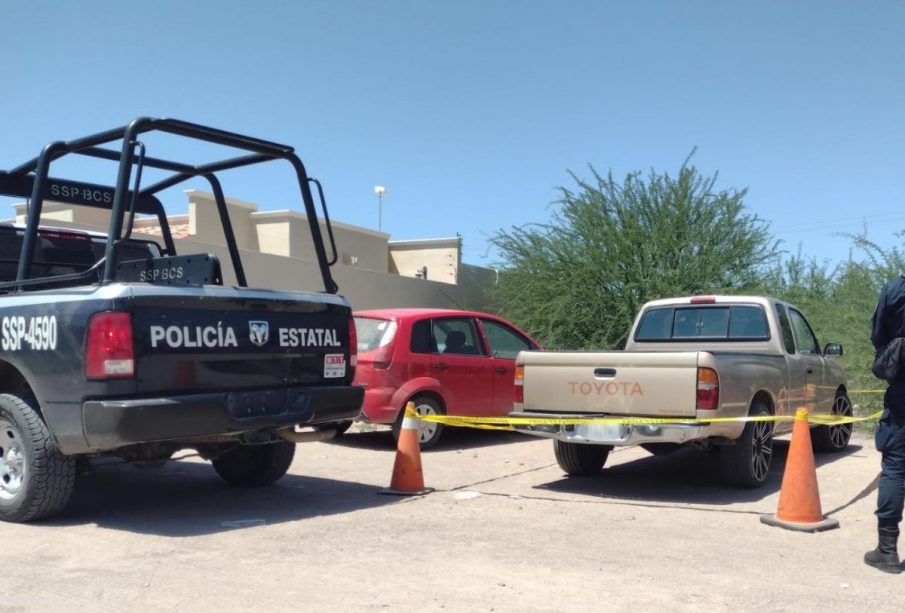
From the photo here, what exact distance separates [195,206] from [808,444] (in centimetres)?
1745

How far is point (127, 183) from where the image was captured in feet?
18.6

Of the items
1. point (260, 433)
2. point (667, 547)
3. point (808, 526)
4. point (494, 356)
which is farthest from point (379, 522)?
point (494, 356)

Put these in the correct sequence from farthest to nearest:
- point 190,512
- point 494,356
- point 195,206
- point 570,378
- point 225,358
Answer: point 195,206
point 494,356
point 570,378
point 190,512
point 225,358

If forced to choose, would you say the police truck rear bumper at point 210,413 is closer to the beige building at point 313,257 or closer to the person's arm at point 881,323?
the person's arm at point 881,323

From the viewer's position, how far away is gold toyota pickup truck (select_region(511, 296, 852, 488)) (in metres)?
6.99

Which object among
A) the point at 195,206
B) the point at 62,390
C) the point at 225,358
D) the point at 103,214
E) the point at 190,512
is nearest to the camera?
the point at 62,390

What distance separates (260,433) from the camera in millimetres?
6250

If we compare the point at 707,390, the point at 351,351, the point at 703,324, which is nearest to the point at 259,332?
the point at 351,351

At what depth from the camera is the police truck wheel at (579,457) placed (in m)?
8.24

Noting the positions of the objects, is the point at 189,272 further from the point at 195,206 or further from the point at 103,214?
the point at 103,214

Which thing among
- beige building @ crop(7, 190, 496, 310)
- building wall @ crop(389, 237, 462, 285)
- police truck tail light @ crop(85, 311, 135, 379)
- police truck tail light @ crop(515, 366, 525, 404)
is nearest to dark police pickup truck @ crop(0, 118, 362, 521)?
police truck tail light @ crop(85, 311, 135, 379)

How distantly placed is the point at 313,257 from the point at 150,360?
61.3ft

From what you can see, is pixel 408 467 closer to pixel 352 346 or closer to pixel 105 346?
pixel 352 346

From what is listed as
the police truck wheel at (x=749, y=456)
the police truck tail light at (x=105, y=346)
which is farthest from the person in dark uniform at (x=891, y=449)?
the police truck tail light at (x=105, y=346)
